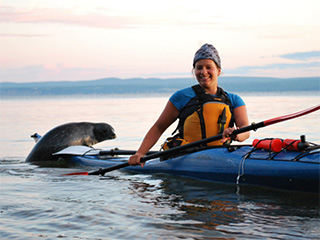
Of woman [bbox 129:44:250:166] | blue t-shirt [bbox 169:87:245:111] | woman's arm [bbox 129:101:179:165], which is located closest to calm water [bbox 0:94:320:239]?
woman's arm [bbox 129:101:179:165]

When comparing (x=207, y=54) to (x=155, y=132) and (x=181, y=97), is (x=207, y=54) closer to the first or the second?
(x=181, y=97)

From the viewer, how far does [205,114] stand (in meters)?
5.89

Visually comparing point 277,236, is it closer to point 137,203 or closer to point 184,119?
point 137,203

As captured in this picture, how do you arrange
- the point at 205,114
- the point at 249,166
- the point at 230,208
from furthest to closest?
1. the point at 205,114
2. the point at 249,166
3. the point at 230,208

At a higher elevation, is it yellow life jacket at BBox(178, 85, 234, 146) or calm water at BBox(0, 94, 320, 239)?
yellow life jacket at BBox(178, 85, 234, 146)

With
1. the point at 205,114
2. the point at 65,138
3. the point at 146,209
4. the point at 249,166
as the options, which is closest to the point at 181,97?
the point at 205,114

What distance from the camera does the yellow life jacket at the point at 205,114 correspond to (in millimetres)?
5898

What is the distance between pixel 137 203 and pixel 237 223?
1247mm

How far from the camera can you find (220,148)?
588cm

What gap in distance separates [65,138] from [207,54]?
176 inches

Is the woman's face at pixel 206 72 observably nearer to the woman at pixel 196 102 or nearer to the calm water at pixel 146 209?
the woman at pixel 196 102

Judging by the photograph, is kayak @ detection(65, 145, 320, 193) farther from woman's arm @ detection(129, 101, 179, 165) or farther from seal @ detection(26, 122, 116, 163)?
seal @ detection(26, 122, 116, 163)

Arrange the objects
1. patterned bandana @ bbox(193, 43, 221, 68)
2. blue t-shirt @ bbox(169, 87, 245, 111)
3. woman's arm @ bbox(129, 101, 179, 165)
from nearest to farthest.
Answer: woman's arm @ bbox(129, 101, 179, 165)
patterned bandana @ bbox(193, 43, 221, 68)
blue t-shirt @ bbox(169, 87, 245, 111)

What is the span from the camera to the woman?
5641 millimetres
